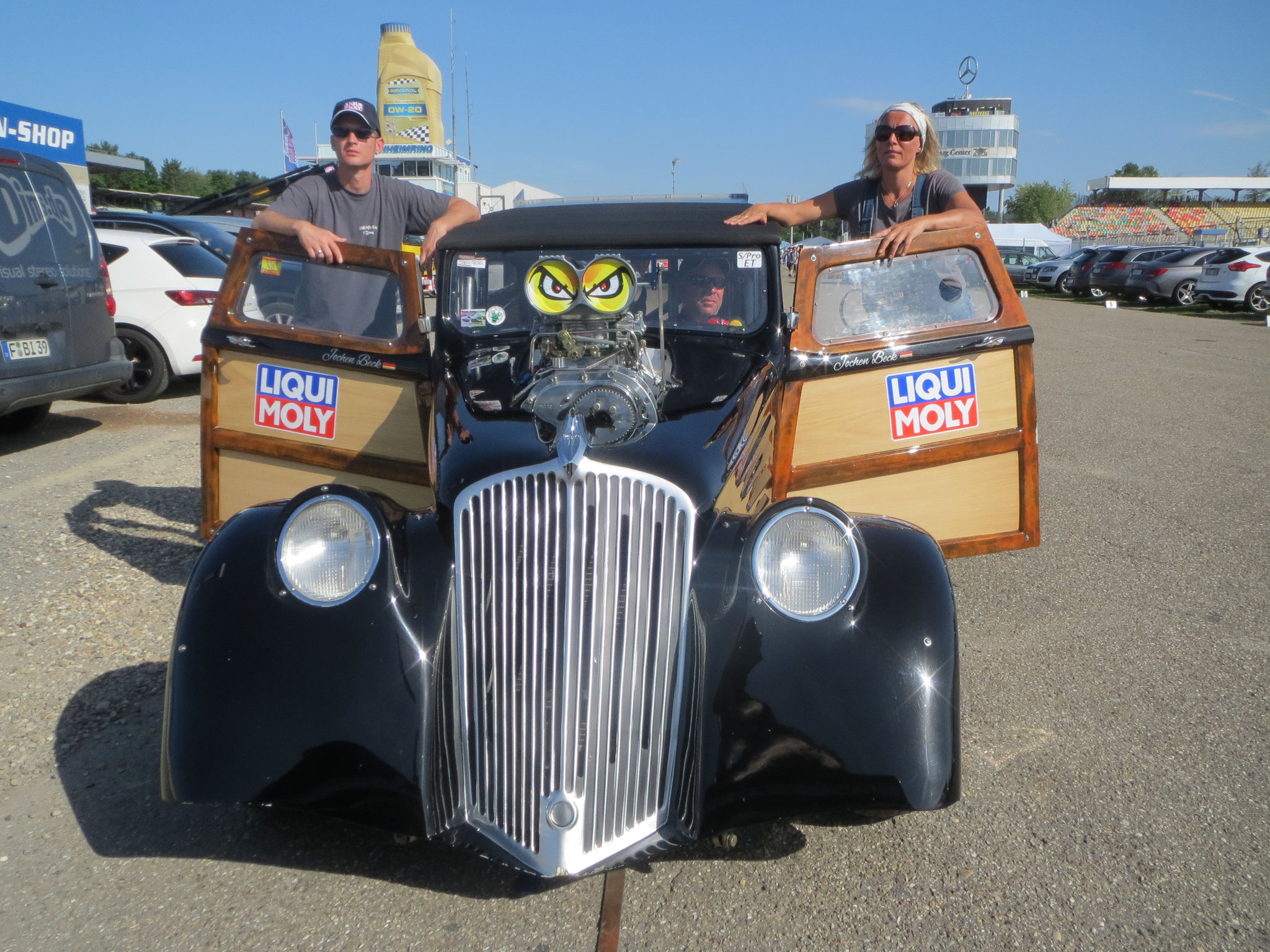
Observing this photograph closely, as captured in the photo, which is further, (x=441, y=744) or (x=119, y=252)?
(x=119, y=252)

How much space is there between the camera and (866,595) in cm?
251

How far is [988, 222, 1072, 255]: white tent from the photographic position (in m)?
47.7

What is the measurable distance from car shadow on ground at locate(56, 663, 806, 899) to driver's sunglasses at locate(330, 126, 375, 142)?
8.83 feet

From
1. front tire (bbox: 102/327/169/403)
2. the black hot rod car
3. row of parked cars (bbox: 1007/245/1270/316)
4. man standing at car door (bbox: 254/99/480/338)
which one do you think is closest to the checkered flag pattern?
row of parked cars (bbox: 1007/245/1270/316)

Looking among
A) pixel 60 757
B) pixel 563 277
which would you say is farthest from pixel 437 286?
pixel 60 757

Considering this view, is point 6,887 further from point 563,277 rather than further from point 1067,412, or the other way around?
point 1067,412

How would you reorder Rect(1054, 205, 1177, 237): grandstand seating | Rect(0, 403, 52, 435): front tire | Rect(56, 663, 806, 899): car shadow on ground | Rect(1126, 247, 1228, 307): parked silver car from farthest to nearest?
Rect(1054, 205, 1177, 237): grandstand seating, Rect(1126, 247, 1228, 307): parked silver car, Rect(0, 403, 52, 435): front tire, Rect(56, 663, 806, 899): car shadow on ground

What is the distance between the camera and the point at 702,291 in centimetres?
377

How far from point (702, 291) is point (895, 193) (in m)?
1.25

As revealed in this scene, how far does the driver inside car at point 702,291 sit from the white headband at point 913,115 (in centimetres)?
120

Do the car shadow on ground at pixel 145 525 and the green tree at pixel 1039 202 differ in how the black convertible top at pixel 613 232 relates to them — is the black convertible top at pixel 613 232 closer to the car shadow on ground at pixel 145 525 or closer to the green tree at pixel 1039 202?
the car shadow on ground at pixel 145 525

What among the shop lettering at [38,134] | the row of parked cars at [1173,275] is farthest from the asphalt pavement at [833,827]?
the row of parked cars at [1173,275]

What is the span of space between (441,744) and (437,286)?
2159 mm

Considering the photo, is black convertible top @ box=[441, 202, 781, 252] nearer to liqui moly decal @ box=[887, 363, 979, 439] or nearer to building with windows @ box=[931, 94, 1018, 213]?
liqui moly decal @ box=[887, 363, 979, 439]
